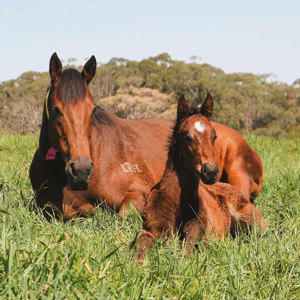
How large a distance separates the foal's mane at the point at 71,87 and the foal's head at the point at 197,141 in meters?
1.04

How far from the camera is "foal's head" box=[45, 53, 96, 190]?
3.51 metres

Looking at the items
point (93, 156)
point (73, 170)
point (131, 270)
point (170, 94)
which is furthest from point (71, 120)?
point (170, 94)

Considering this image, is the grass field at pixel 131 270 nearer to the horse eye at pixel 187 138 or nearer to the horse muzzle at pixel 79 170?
the horse muzzle at pixel 79 170

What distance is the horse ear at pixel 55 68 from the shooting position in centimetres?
397

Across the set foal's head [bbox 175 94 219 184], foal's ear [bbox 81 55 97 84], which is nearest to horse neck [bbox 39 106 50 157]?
foal's ear [bbox 81 55 97 84]

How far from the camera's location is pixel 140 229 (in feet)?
12.6

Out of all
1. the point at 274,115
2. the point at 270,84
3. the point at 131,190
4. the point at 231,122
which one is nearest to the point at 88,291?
the point at 131,190

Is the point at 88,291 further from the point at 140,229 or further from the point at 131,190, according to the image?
the point at 131,190

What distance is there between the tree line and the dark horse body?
1830 inches

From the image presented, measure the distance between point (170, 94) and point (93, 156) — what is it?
2435 inches

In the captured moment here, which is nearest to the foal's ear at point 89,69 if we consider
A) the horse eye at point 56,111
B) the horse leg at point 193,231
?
the horse eye at point 56,111

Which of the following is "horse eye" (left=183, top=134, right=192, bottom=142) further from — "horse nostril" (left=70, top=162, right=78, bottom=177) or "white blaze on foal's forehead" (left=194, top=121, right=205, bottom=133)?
"horse nostril" (left=70, top=162, right=78, bottom=177)

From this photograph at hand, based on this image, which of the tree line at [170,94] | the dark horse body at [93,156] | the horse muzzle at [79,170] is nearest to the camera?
the horse muzzle at [79,170]

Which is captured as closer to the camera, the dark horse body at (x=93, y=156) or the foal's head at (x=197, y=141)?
the foal's head at (x=197, y=141)
